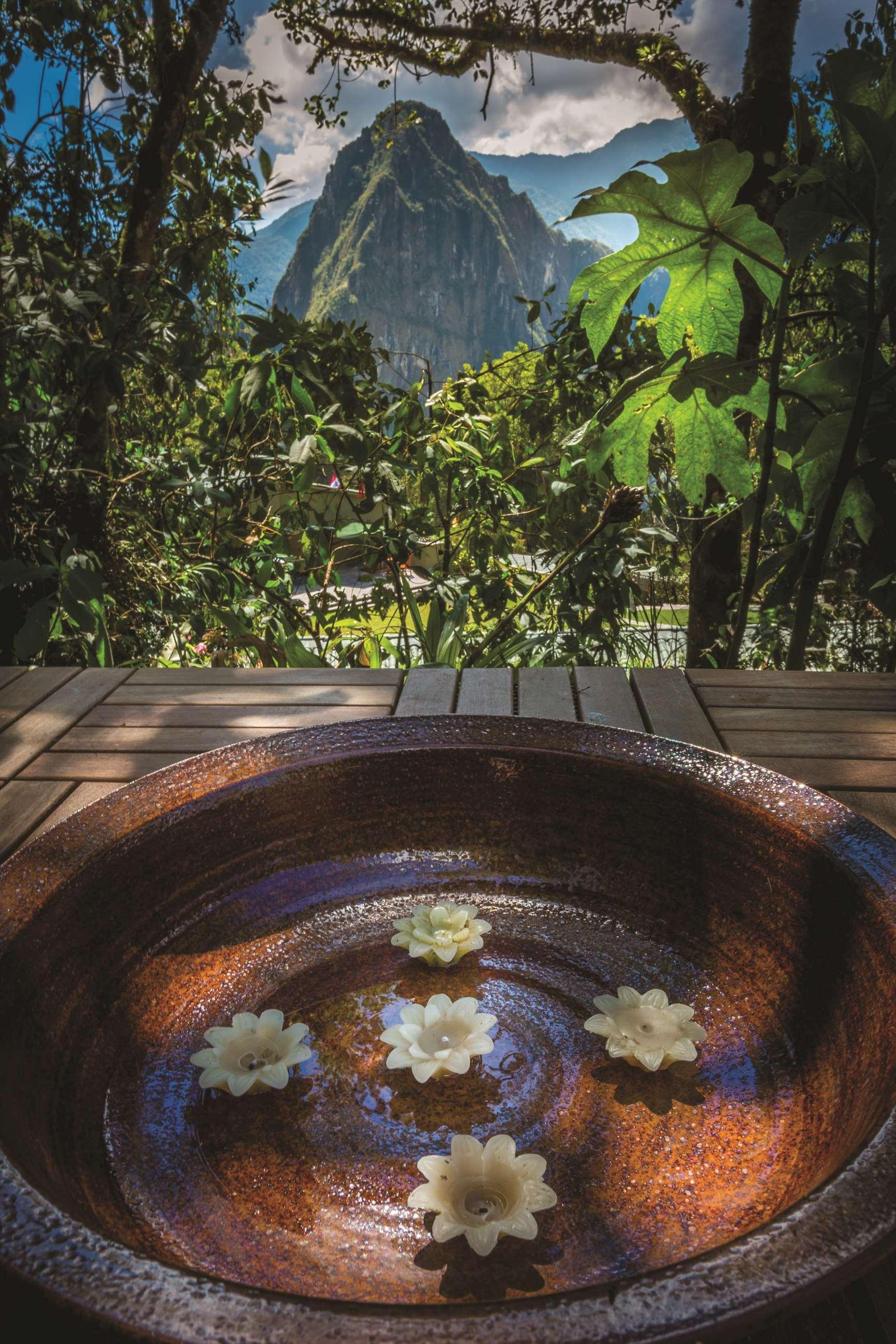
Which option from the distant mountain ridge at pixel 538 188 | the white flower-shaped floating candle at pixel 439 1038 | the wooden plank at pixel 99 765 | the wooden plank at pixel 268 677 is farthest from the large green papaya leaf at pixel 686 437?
the distant mountain ridge at pixel 538 188

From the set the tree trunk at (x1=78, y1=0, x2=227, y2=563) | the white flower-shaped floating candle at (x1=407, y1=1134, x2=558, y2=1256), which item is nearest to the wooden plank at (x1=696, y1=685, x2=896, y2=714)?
the white flower-shaped floating candle at (x1=407, y1=1134, x2=558, y2=1256)

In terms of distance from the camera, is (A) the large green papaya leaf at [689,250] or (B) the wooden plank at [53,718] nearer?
(B) the wooden plank at [53,718]

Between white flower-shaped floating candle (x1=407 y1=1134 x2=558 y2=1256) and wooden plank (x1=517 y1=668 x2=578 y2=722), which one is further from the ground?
wooden plank (x1=517 y1=668 x2=578 y2=722)

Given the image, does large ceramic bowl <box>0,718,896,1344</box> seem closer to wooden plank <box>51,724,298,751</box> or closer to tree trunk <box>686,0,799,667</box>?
wooden plank <box>51,724,298,751</box>

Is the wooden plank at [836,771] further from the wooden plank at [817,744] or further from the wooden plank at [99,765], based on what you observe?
A: the wooden plank at [99,765]

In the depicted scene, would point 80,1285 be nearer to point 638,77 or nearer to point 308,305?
point 638,77

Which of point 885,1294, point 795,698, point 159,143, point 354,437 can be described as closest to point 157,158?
point 159,143
